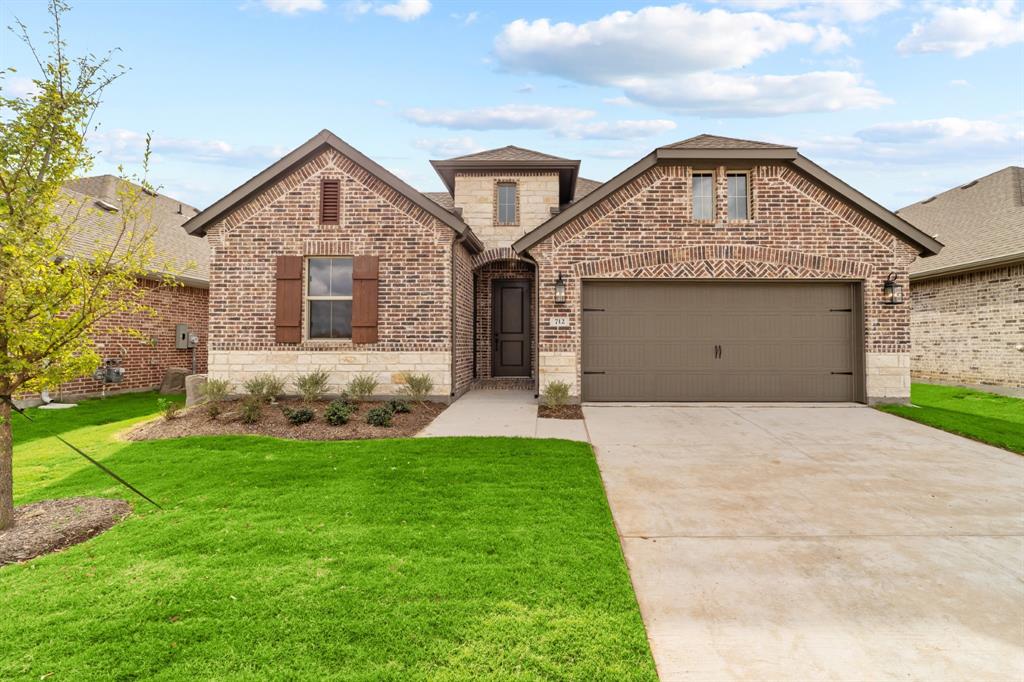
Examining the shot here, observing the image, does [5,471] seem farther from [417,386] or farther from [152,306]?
[152,306]

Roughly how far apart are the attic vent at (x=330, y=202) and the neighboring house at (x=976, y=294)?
1486 centimetres

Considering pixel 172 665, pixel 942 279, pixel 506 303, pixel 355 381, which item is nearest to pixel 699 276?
pixel 506 303

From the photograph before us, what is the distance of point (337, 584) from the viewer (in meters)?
3.19

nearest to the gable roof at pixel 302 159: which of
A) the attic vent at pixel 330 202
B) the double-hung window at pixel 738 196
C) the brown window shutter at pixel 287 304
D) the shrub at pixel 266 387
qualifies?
the attic vent at pixel 330 202

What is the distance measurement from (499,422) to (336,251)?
515 cm

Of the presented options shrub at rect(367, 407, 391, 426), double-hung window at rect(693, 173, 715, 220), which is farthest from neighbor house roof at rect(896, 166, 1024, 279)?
shrub at rect(367, 407, 391, 426)

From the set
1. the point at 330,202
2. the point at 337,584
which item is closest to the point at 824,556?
the point at 337,584

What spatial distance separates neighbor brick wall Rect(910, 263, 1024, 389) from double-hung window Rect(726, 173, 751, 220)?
22.6ft

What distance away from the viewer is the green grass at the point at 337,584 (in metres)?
2.50

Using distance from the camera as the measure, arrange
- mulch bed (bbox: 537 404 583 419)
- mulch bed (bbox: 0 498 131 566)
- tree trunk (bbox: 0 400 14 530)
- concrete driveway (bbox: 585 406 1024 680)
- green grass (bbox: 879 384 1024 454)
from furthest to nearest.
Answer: mulch bed (bbox: 537 404 583 419), green grass (bbox: 879 384 1024 454), tree trunk (bbox: 0 400 14 530), mulch bed (bbox: 0 498 131 566), concrete driveway (bbox: 585 406 1024 680)

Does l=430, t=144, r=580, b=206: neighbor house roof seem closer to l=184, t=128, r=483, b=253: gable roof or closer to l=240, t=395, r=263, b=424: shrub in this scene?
l=184, t=128, r=483, b=253: gable roof

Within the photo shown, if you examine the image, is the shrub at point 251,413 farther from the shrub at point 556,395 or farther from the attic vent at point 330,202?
the shrub at point 556,395

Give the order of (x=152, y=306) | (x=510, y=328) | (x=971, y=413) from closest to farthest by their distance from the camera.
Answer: (x=971, y=413), (x=152, y=306), (x=510, y=328)

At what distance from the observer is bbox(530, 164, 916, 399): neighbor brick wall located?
1016 cm
